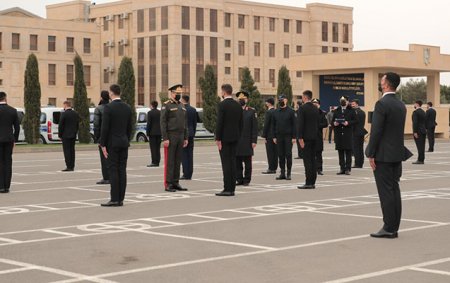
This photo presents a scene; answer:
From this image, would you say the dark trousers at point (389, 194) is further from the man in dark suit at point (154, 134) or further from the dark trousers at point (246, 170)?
the man in dark suit at point (154, 134)

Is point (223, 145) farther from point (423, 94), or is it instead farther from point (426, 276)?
point (423, 94)

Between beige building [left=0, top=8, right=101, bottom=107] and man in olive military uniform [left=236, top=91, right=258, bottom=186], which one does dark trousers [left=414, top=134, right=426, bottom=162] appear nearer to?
man in olive military uniform [left=236, top=91, right=258, bottom=186]

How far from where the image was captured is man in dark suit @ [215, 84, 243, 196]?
54.6ft

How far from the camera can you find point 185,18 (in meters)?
102

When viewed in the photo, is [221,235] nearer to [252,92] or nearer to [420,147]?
[420,147]

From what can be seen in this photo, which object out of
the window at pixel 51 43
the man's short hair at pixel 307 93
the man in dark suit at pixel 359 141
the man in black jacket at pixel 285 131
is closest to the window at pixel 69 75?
the window at pixel 51 43

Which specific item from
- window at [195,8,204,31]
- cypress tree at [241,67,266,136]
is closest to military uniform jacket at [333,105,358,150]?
cypress tree at [241,67,266,136]

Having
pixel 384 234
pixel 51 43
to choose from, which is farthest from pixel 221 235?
pixel 51 43

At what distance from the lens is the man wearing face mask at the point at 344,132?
75.3ft

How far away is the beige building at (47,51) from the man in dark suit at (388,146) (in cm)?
7886

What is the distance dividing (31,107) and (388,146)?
121 ft

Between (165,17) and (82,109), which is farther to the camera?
(165,17)

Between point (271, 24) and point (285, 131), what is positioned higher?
point (271, 24)

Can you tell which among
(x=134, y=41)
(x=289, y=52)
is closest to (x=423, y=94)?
(x=289, y=52)
